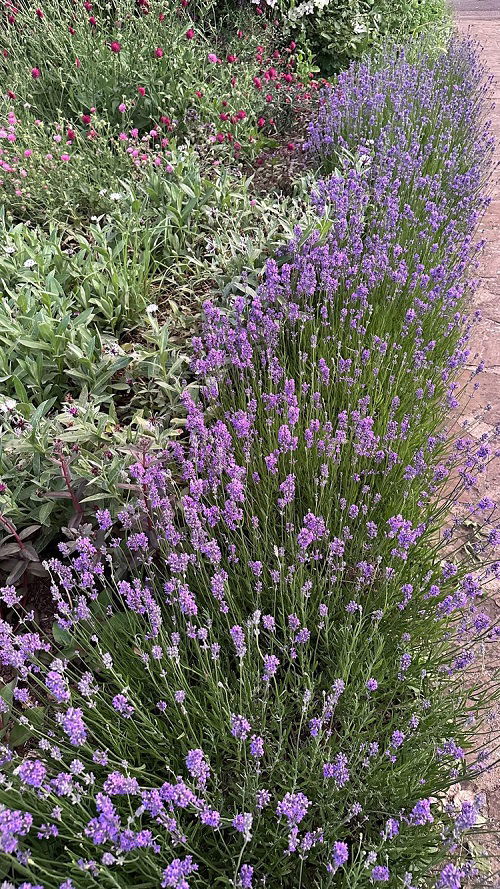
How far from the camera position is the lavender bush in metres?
1.28

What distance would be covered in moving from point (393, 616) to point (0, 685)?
1.27 meters

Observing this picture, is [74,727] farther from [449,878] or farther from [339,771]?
[449,878]

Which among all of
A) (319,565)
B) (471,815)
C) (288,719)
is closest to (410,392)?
(319,565)

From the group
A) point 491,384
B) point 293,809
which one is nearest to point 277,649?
point 293,809

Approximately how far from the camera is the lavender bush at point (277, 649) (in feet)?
4.20

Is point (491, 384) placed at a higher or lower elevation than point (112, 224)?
lower

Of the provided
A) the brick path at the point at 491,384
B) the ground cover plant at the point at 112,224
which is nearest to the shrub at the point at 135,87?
the ground cover plant at the point at 112,224

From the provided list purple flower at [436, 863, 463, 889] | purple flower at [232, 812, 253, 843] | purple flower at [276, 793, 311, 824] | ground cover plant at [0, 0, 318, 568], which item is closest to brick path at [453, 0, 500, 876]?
purple flower at [436, 863, 463, 889]

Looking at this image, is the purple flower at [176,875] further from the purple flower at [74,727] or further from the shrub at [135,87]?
the shrub at [135,87]

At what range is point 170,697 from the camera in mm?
1503

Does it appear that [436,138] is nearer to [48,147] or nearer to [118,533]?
[48,147]

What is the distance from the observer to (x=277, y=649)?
1862mm

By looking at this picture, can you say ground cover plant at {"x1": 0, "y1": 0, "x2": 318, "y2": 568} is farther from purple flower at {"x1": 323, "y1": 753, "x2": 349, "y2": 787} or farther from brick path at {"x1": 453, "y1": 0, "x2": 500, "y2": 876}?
brick path at {"x1": 453, "y1": 0, "x2": 500, "y2": 876}

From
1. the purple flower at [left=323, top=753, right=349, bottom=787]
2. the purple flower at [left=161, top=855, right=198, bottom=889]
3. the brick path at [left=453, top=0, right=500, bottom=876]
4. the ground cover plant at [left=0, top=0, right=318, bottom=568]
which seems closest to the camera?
the purple flower at [left=161, top=855, right=198, bottom=889]
